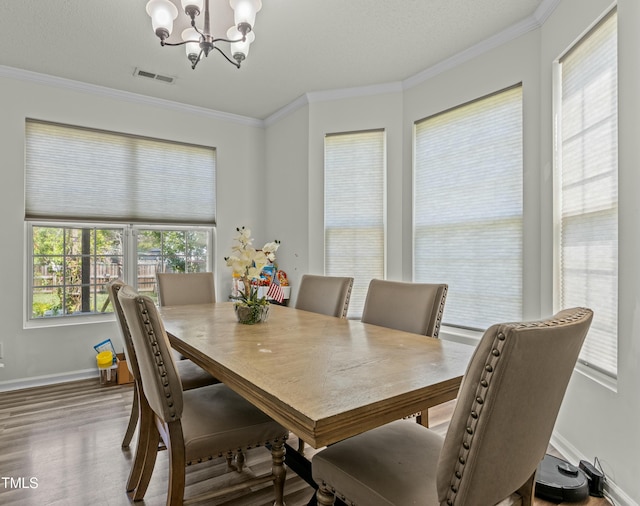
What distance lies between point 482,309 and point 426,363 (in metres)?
1.98

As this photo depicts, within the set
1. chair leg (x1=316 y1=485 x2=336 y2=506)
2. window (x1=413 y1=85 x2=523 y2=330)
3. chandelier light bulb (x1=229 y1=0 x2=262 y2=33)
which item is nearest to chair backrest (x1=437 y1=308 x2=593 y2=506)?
chair leg (x1=316 y1=485 x2=336 y2=506)

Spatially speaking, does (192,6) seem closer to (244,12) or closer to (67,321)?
(244,12)

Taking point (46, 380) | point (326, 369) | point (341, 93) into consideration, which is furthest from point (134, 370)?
point (341, 93)

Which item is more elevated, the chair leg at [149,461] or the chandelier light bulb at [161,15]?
the chandelier light bulb at [161,15]

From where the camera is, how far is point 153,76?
355 cm

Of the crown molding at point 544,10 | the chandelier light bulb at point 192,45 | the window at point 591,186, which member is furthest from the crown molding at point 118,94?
the window at point 591,186

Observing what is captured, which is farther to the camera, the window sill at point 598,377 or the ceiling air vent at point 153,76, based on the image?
the ceiling air vent at point 153,76

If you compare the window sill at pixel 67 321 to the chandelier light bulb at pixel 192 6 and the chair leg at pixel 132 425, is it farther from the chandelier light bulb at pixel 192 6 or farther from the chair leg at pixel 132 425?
the chandelier light bulb at pixel 192 6

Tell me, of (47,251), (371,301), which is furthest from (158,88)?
(371,301)

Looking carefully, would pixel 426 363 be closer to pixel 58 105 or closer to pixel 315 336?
pixel 315 336

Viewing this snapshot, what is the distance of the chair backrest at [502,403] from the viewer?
2.59ft

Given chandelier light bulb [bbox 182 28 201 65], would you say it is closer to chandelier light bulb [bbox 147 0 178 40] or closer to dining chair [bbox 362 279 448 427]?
chandelier light bulb [bbox 147 0 178 40]

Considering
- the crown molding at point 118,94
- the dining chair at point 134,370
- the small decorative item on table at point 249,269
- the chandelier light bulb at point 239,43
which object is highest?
the crown molding at point 118,94

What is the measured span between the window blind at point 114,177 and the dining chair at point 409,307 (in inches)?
107
